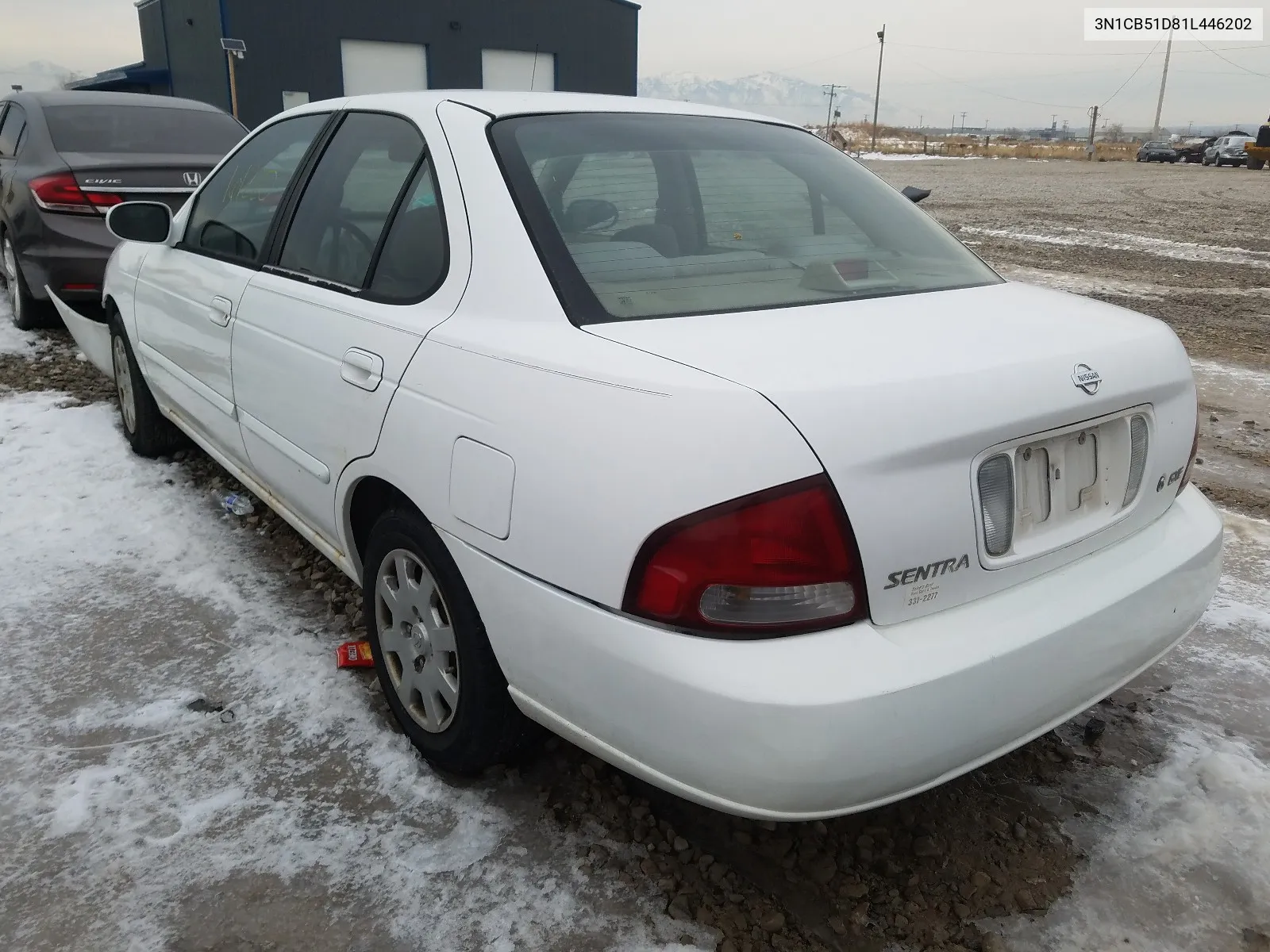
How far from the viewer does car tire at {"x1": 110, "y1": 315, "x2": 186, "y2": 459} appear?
4277 mm

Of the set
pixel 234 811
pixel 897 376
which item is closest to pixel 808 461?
pixel 897 376

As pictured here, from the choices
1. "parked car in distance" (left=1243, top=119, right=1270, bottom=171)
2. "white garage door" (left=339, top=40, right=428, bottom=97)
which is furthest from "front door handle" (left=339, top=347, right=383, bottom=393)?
"parked car in distance" (left=1243, top=119, right=1270, bottom=171)

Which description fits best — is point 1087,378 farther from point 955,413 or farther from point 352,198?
point 352,198

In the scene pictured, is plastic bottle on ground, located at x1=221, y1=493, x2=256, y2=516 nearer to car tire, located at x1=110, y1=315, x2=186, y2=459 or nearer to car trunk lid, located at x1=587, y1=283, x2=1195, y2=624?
car tire, located at x1=110, y1=315, x2=186, y2=459

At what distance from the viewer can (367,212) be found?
2.62 meters

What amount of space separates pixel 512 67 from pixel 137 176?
2428 cm

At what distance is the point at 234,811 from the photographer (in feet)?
7.39

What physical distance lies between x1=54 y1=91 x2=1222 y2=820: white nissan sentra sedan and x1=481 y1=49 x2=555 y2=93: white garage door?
26687mm

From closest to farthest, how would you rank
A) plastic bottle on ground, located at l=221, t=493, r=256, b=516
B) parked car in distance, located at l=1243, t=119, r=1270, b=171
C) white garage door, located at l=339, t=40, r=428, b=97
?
plastic bottle on ground, located at l=221, t=493, r=256, b=516
white garage door, located at l=339, t=40, r=428, b=97
parked car in distance, located at l=1243, t=119, r=1270, b=171

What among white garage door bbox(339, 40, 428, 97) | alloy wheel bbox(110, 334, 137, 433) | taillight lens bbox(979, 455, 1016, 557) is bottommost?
alloy wheel bbox(110, 334, 137, 433)

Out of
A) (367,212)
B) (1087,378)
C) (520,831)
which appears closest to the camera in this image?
(1087,378)

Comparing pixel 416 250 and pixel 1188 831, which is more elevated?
pixel 416 250

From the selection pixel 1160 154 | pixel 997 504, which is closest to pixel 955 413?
pixel 997 504

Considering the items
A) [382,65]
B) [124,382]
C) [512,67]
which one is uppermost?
[512,67]
